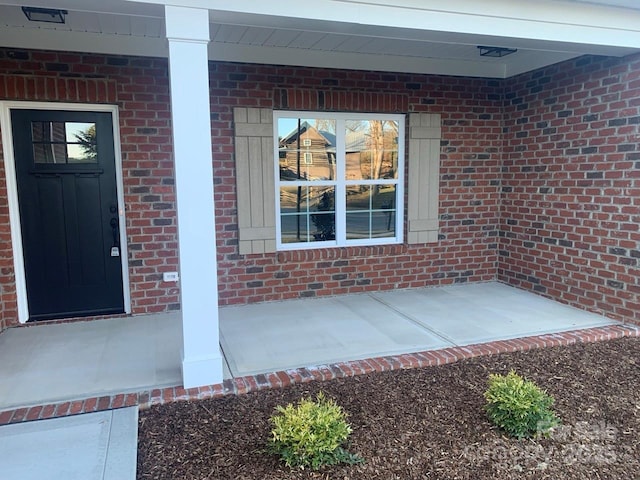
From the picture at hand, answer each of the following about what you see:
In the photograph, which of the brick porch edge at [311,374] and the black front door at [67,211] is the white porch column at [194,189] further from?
the black front door at [67,211]

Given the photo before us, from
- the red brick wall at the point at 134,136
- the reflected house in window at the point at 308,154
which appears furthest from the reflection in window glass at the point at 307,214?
the red brick wall at the point at 134,136

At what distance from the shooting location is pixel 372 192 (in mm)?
5609

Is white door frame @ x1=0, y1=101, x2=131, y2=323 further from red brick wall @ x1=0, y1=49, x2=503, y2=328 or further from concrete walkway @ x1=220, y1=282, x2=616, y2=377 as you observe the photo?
concrete walkway @ x1=220, y1=282, x2=616, y2=377

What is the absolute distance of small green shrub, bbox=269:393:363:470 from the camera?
88.0 inches

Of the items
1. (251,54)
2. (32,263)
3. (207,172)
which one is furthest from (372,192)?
(32,263)

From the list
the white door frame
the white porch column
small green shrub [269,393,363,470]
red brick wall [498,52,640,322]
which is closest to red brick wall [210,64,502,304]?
red brick wall [498,52,640,322]

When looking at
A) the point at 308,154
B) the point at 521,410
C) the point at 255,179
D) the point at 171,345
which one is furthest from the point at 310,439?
the point at 308,154

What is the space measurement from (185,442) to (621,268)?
172 inches

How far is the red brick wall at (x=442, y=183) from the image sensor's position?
488cm

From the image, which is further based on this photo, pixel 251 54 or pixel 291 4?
pixel 251 54

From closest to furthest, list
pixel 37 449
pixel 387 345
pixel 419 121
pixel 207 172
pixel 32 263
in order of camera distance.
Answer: pixel 37 449
pixel 207 172
pixel 387 345
pixel 32 263
pixel 419 121

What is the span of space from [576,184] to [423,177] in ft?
5.56

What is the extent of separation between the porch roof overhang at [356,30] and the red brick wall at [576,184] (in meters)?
0.35

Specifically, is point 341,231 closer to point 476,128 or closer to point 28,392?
point 476,128
